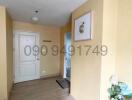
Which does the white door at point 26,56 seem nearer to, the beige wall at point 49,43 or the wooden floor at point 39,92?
the beige wall at point 49,43

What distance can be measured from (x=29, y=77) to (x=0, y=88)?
1.74 meters

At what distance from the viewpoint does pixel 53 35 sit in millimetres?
4863

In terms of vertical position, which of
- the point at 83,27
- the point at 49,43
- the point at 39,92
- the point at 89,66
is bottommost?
the point at 39,92

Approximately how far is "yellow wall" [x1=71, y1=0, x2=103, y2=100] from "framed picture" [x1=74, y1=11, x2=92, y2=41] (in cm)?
10

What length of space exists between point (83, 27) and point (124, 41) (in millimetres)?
889

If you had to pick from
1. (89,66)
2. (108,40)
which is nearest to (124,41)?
(108,40)

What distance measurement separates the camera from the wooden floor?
9.56 feet

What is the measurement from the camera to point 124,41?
1.92 m

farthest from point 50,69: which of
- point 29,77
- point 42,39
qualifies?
point 42,39

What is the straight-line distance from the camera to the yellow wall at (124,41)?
1.84 meters

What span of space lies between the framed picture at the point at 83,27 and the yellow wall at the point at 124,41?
0.56 metres

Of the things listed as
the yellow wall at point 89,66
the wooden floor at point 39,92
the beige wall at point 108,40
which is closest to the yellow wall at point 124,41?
the beige wall at point 108,40

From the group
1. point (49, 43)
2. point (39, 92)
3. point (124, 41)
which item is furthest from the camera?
point (49, 43)

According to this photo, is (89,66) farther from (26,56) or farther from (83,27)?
(26,56)
